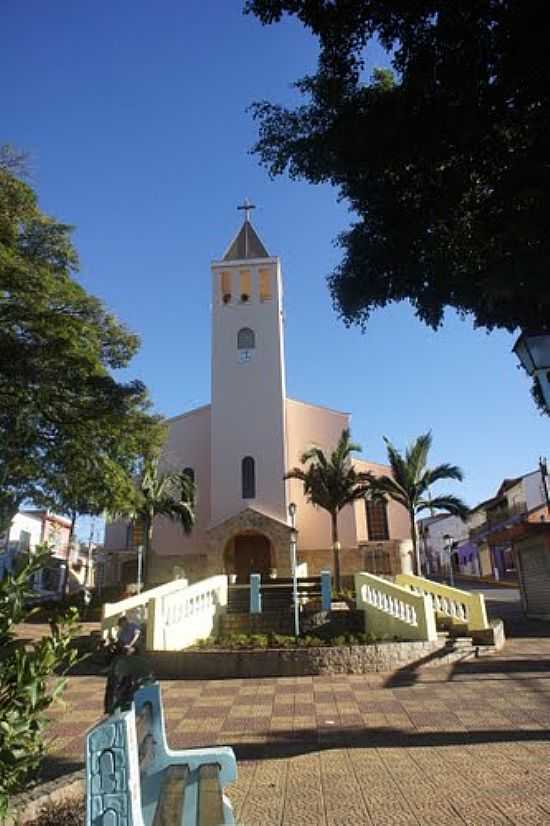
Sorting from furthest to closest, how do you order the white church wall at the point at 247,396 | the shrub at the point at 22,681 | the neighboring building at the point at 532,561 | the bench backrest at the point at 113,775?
the white church wall at the point at 247,396 → the neighboring building at the point at 532,561 → the shrub at the point at 22,681 → the bench backrest at the point at 113,775

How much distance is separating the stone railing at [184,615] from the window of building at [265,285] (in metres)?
19.5

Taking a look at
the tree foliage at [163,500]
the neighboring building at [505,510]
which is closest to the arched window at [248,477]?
the tree foliage at [163,500]

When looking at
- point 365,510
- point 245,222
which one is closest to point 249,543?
point 365,510

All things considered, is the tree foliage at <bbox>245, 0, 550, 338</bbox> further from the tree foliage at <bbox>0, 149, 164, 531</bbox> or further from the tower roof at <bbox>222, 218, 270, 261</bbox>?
the tower roof at <bbox>222, 218, 270, 261</bbox>

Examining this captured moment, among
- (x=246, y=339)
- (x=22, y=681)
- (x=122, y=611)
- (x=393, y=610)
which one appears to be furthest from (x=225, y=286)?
(x=22, y=681)

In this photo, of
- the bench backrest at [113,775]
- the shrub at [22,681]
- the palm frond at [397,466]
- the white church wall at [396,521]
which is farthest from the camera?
the white church wall at [396,521]

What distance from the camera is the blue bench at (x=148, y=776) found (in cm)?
230

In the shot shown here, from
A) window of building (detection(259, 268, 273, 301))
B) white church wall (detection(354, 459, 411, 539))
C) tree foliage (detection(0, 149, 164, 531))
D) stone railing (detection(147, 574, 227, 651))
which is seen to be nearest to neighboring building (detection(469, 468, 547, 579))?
white church wall (detection(354, 459, 411, 539))

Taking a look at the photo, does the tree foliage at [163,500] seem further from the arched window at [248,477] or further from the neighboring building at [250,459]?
the arched window at [248,477]

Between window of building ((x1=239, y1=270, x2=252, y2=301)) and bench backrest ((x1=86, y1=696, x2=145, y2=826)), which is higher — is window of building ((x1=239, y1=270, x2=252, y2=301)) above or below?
above

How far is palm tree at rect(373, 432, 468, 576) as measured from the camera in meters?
23.1

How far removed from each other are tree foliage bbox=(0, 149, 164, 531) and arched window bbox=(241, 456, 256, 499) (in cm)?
1411

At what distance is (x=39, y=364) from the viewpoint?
12.7 metres

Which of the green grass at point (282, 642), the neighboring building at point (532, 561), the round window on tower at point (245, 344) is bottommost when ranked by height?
the green grass at point (282, 642)
